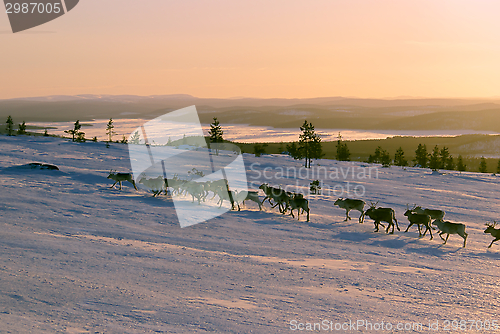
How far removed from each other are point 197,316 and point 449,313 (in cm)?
543

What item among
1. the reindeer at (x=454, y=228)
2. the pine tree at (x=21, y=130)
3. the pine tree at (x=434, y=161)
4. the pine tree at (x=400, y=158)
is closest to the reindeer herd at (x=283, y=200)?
the reindeer at (x=454, y=228)

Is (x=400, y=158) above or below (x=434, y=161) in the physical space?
above

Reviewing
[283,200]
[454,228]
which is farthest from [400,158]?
[454,228]

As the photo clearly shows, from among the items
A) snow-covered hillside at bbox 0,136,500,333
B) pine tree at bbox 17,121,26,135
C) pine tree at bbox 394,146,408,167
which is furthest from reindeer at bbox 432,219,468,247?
pine tree at bbox 394,146,408,167

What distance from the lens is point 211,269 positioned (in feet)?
30.9

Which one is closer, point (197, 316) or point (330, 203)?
point (197, 316)

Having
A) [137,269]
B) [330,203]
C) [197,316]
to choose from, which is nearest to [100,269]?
[137,269]

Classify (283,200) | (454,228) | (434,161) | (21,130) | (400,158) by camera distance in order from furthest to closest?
(400,158) < (434,161) < (21,130) < (283,200) < (454,228)

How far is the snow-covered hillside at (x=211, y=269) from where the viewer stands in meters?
6.77

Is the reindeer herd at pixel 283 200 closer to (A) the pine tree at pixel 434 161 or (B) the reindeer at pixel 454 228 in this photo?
(B) the reindeer at pixel 454 228

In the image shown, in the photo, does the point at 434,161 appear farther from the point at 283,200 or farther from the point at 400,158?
the point at 283,200

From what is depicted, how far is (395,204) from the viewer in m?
24.6

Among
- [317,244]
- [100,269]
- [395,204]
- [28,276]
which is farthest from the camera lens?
[395,204]

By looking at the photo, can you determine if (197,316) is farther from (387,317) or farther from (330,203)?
(330,203)
